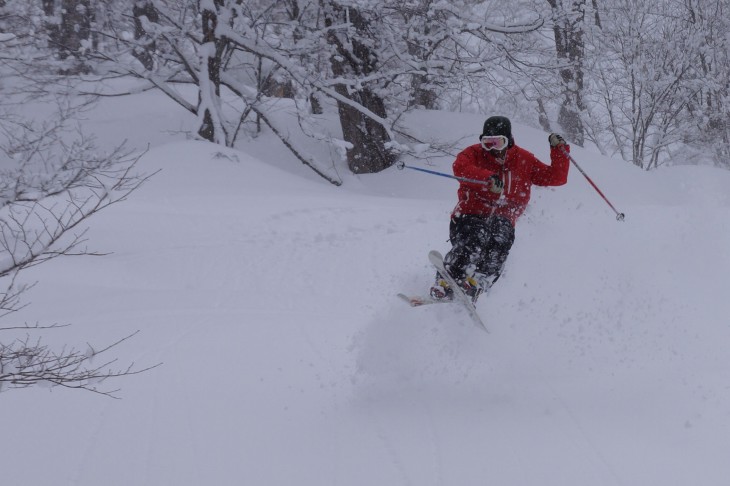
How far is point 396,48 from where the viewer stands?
12.2 metres

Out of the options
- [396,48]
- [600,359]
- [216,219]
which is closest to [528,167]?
[600,359]

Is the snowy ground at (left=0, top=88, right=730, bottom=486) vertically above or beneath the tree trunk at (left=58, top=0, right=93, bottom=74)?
beneath

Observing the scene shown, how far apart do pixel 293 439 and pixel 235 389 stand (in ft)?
2.96

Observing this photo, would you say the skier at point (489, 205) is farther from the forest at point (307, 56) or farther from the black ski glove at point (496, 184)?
the forest at point (307, 56)

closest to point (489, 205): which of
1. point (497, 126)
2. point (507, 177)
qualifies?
point (507, 177)

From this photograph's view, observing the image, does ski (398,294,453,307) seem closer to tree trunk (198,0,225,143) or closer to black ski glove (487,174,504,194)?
black ski glove (487,174,504,194)

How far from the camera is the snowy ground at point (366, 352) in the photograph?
418 cm

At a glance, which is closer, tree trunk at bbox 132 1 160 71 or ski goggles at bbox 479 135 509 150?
ski goggles at bbox 479 135 509 150

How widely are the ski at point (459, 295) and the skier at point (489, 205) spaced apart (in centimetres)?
15

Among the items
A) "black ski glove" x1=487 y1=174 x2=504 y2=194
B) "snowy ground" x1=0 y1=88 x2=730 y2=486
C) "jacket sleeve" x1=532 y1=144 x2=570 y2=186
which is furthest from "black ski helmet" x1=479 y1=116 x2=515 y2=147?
"snowy ground" x1=0 y1=88 x2=730 y2=486

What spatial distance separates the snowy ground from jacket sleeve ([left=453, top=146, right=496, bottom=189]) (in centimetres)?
105

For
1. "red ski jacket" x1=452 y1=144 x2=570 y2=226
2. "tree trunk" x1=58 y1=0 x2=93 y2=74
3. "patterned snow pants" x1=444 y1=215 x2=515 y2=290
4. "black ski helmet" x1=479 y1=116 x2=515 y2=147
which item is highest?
"tree trunk" x1=58 y1=0 x2=93 y2=74

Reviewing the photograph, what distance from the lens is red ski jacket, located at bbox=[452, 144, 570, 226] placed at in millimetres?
5684

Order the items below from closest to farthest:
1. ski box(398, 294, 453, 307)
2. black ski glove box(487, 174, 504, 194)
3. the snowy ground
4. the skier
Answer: the snowy ground
black ski glove box(487, 174, 504, 194)
ski box(398, 294, 453, 307)
the skier
